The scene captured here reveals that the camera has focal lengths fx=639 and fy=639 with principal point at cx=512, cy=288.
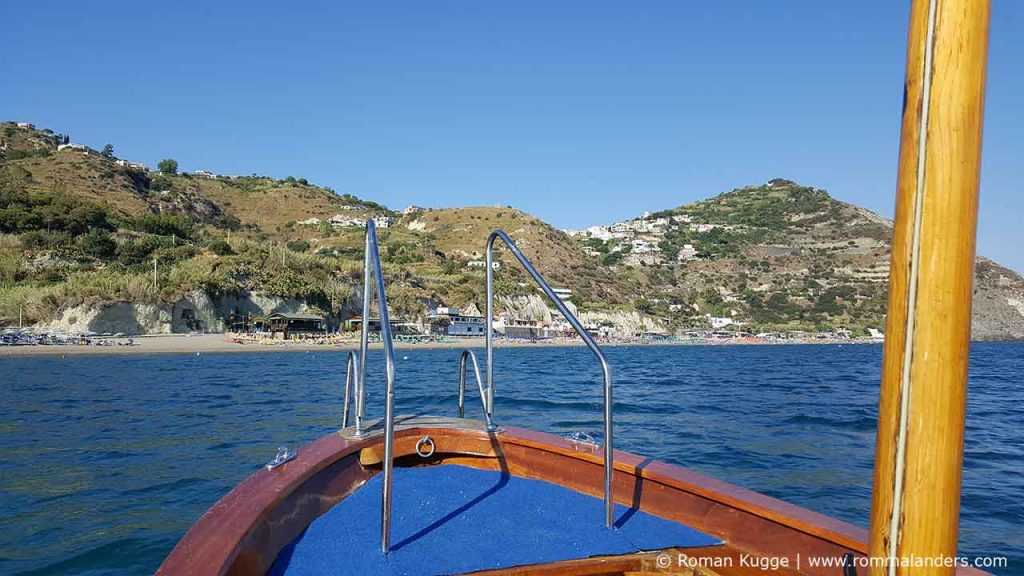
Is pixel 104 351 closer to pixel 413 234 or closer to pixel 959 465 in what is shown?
pixel 959 465

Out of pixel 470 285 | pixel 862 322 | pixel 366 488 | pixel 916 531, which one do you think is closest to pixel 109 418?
pixel 366 488

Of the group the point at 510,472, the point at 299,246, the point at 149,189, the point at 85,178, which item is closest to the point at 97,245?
the point at 85,178

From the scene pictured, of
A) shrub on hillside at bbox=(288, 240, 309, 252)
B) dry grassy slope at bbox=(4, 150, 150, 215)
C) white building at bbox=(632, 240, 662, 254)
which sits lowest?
shrub on hillside at bbox=(288, 240, 309, 252)

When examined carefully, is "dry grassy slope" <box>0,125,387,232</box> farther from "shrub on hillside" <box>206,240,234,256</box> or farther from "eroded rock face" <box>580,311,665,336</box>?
"eroded rock face" <box>580,311,665,336</box>

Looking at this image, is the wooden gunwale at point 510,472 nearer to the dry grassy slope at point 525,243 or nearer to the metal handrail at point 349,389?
the metal handrail at point 349,389

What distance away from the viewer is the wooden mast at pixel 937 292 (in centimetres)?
100

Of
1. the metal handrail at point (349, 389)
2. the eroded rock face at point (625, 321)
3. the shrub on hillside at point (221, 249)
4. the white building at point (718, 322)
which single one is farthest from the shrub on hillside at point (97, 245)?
the white building at point (718, 322)

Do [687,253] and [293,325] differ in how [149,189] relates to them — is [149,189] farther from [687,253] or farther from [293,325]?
[687,253]

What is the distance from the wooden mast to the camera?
1005mm

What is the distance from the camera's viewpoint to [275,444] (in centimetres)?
802

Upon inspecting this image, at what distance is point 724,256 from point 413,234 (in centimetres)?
6531

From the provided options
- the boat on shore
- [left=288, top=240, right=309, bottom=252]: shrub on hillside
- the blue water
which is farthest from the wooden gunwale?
[left=288, top=240, right=309, bottom=252]: shrub on hillside

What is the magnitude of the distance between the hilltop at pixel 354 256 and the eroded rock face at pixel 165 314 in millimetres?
85

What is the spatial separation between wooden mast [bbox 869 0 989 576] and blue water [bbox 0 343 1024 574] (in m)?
4.36
